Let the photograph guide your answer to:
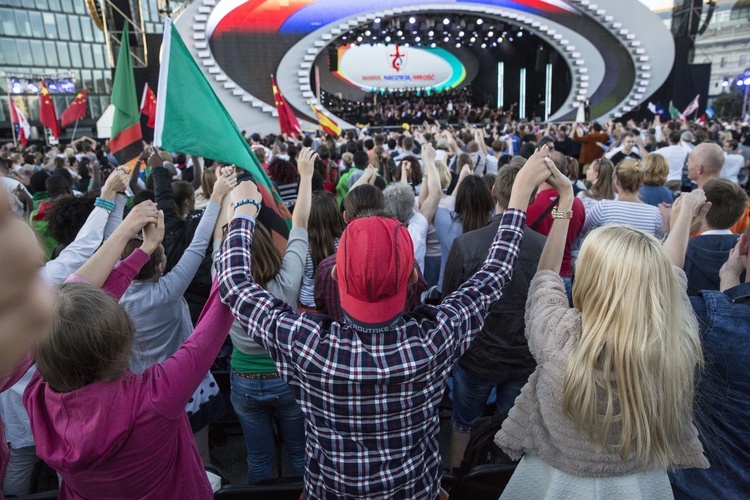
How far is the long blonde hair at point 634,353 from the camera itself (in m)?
1.28

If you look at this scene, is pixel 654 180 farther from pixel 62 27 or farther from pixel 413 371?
pixel 62 27

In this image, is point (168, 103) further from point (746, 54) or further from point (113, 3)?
point (746, 54)

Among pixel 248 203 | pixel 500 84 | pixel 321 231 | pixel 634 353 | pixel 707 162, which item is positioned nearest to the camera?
pixel 634 353

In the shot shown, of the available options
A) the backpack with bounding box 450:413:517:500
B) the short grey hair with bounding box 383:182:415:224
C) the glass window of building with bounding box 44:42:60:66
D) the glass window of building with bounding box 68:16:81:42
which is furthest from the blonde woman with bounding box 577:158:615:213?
the glass window of building with bounding box 68:16:81:42

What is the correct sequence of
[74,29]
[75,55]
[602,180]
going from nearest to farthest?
[602,180], [74,29], [75,55]

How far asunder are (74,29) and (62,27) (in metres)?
0.82

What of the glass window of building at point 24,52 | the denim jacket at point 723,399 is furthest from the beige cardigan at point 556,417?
the glass window of building at point 24,52

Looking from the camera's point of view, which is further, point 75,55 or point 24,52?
point 75,55

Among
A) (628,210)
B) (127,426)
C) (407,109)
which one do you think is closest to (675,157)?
(628,210)

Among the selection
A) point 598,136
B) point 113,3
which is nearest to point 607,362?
point 598,136

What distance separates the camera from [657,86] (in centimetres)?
2033

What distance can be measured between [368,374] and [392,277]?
0.25 metres

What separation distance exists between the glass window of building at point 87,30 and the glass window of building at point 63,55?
5.09ft

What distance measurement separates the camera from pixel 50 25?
34344 mm
